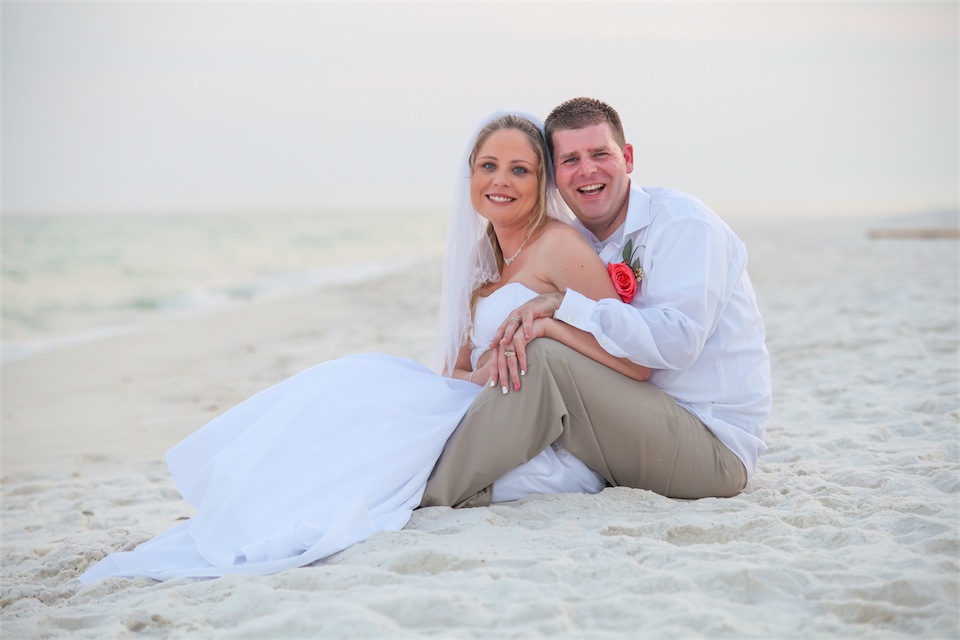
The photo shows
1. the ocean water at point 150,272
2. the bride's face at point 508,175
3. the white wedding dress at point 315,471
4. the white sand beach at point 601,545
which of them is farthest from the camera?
the ocean water at point 150,272

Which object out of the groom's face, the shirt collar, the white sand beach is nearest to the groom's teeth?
the groom's face

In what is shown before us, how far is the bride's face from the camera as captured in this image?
380 cm

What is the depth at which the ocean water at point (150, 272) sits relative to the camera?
13133 millimetres

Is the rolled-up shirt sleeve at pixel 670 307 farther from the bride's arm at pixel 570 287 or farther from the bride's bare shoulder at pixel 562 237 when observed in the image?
the bride's bare shoulder at pixel 562 237

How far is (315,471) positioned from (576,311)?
1152mm

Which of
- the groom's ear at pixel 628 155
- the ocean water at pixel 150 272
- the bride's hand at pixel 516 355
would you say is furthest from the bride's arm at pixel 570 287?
the ocean water at pixel 150 272

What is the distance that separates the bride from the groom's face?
0.15m

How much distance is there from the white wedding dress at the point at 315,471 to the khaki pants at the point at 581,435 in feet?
0.31

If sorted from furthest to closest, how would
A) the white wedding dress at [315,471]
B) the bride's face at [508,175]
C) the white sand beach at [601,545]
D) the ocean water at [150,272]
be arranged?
the ocean water at [150,272] → the bride's face at [508,175] → the white wedding dress at [315,471] → the white sand beach at [601,545]

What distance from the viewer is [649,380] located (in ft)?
11.3

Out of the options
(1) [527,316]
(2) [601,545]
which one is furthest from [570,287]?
(2) [601,545]

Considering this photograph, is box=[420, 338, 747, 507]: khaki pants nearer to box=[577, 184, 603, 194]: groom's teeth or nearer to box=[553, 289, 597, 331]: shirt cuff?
box=[553, 289, 597, 331]: shirt cuff

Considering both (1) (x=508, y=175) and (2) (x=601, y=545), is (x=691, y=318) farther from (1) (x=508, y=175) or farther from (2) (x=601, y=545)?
(1) (x=508, y=175)

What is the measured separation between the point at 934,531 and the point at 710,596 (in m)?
0.97
